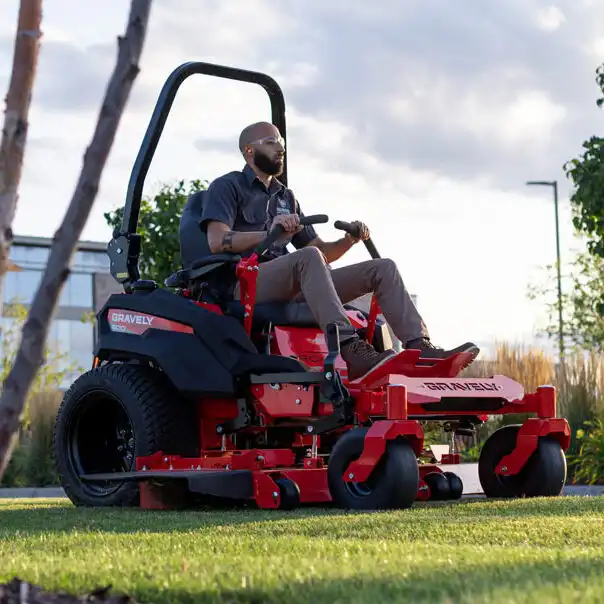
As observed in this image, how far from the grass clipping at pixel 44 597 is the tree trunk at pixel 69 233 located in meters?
0.27

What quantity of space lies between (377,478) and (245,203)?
6.14ft

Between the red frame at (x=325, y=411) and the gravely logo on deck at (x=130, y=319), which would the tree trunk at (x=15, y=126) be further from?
the gravely logo on deck at (x=130, y=319)

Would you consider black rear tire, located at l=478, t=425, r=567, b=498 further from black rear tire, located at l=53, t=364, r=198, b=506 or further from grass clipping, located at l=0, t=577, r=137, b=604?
grass clipping, located at l=0, t=577, r=137, b=604

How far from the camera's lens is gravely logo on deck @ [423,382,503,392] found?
5.63 meters

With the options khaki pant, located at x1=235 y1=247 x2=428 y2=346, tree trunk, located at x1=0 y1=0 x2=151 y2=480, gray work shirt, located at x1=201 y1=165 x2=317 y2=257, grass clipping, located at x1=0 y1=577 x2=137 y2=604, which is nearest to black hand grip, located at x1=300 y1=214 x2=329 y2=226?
khaki pant, located at x1=235 y1=247 x2=428 y2=346

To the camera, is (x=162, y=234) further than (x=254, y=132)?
Yes

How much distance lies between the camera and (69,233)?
2672 millimetres

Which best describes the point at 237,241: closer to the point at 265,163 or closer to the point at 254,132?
the point at 265,163

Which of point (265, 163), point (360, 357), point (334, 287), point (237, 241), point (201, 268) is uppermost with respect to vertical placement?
point (265, 163)

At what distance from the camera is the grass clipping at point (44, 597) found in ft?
8.84

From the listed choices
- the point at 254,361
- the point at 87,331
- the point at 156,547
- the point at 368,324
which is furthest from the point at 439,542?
the point at 87,331

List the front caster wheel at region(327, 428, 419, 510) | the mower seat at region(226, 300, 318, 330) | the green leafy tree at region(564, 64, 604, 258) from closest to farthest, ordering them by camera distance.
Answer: the front caster wheel at region(327, 428, 419, 510), the mower seat at region(226, 300, 318, 330), the green leafy tree at region(564, 64, 604, 258)

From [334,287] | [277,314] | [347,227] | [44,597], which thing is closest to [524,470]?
[334,287]

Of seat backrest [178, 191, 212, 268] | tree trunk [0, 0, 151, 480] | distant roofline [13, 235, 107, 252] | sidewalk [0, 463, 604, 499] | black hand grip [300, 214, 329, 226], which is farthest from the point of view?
distant roofline [13, 235, 107, 252]
